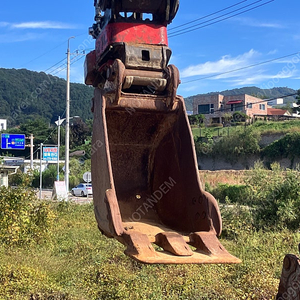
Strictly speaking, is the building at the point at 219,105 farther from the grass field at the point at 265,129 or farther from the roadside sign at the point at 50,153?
the roadside sign at the point at 50,153

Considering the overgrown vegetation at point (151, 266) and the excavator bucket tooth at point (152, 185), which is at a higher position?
the excavator bucket tooth at point (152, 185)

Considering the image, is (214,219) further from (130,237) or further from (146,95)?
(146,95)

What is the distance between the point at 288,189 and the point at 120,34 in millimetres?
10190

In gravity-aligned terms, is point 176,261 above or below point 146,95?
below

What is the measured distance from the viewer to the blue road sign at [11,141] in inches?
1105

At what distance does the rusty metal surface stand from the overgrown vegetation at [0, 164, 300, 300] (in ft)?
14.7

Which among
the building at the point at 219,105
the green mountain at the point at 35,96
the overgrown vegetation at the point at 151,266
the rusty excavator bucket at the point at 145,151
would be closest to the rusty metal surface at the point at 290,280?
the rusty excavator bucket at the point at 145,151

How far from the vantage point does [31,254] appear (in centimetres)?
983

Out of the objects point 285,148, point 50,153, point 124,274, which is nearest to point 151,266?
point 124,274

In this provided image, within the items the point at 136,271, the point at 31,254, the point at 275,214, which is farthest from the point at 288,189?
A: the point at 31,254

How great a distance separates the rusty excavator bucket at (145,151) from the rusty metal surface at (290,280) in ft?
1.11

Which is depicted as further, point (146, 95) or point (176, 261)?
point (146, 95)

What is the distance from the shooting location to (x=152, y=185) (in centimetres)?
496

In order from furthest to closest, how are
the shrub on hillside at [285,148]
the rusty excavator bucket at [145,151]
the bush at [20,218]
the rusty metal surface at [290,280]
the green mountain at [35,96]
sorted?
the green mountain at [35,96], the shrub on hillside at [285,148], the bush at [20,218], the rusty excavator bucket at [145,151], the rusty metal surface at [290,280]
